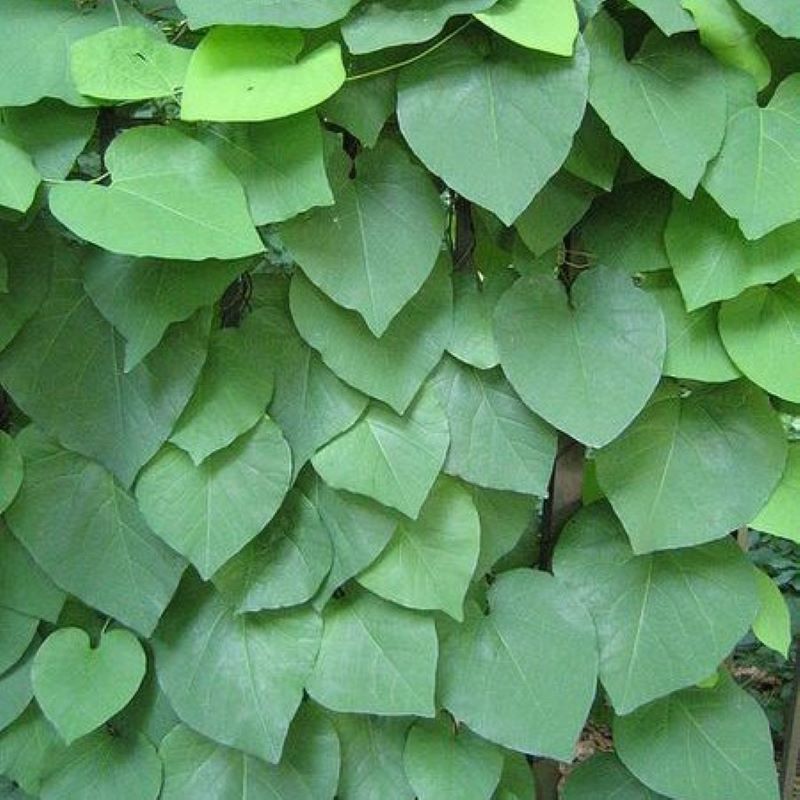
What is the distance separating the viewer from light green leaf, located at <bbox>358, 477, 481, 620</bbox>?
1.04m

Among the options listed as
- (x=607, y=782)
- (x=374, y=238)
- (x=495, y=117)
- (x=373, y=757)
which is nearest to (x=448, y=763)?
(x=373, y=757)

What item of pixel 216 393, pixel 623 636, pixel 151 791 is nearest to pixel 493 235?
pixel 216 393

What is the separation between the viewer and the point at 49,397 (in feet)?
3.18

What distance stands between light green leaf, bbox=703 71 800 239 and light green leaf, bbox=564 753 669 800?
0.67 m

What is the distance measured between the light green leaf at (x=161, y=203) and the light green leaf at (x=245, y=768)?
1.90 feet

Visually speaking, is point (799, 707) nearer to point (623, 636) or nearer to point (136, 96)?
point (623, 636)

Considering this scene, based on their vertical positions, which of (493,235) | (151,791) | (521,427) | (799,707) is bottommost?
(799,707)

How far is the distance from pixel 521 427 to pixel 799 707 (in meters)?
0.78

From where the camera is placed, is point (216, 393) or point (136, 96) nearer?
point (136, 96)

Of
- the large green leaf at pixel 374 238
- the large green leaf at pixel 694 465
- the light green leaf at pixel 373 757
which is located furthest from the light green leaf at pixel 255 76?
the light green leaf at pixel 373 757

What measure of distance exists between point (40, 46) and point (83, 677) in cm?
61

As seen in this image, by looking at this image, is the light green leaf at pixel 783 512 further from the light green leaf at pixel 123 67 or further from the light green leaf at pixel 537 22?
the light green leaf at pixel 123 67

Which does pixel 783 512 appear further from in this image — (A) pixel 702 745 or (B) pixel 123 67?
(B) pixel 123 67

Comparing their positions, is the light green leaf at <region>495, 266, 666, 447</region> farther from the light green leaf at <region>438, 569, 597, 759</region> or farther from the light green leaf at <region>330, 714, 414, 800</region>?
the light green leaf at <region>330, 714, 414, 800</region>
